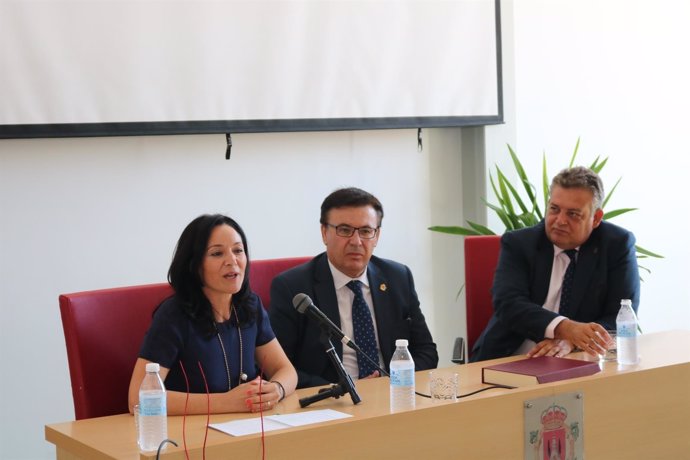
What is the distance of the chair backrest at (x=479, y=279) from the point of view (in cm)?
395

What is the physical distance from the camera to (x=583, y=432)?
2.89 metres

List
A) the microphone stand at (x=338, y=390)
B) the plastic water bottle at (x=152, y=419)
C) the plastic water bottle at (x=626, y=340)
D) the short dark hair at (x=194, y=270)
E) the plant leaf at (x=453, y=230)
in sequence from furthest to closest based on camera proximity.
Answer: the plant leaf at (x=453, y=230)
the plastic water bottle at (x=626, y=340)
the short dark hair at (x=194, y=270)
the microphone stand at (x=338, y=390)
the plastic water bottle at (x=152, y=419)

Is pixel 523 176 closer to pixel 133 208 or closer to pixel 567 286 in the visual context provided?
pixel 567 286

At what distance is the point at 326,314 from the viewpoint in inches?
136

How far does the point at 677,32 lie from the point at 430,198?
2.06 meters

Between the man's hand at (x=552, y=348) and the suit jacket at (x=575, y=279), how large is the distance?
0.74 feet

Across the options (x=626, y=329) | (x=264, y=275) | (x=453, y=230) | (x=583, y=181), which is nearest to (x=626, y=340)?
(x=626, y=329)

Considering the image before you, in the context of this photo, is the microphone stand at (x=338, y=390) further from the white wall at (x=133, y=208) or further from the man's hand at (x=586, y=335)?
the white wall at (x=133, y=208)

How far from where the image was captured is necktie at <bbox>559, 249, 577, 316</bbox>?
3.81 m

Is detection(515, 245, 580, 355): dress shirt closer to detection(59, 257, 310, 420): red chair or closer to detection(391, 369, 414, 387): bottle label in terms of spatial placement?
detection(391, 369, 414, 387): bottle label

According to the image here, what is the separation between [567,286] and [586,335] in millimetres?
434

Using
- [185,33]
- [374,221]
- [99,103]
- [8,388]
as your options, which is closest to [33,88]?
[99,103]

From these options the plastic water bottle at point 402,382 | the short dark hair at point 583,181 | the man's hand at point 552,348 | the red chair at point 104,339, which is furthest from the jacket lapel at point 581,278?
the red chair at point 104,339

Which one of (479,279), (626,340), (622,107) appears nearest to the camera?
(626,340)
